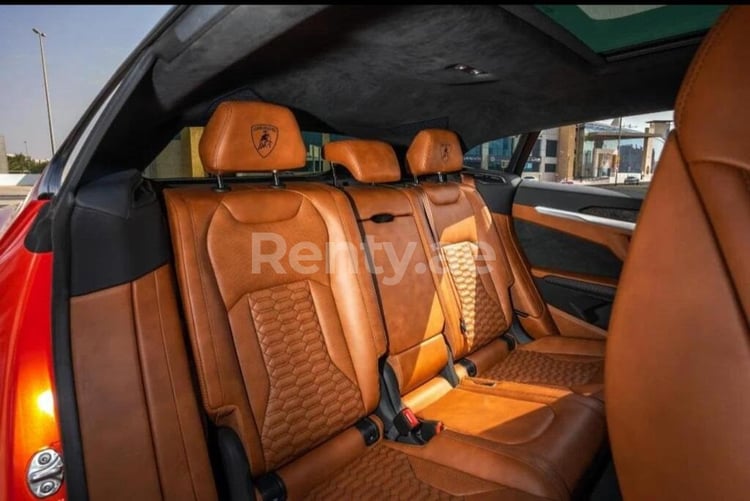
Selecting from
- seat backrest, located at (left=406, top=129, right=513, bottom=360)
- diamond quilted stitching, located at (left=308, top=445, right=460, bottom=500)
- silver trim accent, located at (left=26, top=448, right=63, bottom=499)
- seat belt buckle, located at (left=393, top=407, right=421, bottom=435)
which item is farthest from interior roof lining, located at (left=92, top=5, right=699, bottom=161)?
seat belt buckle, located at (left=393, top=407, right=421, bottom=435)

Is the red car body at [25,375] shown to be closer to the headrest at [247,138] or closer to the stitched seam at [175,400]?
the stitched seam at [175,400]

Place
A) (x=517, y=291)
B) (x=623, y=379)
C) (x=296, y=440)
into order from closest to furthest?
1. (x=623, y=379)
2. (x=296, y=440)
3. (x=517, y=291)

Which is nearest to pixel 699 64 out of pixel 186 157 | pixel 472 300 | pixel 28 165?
pixel 472 300

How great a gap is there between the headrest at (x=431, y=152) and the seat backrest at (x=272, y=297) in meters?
0.71

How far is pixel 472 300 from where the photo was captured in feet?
6.95

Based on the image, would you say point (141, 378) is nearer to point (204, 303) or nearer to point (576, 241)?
point (204, 303)

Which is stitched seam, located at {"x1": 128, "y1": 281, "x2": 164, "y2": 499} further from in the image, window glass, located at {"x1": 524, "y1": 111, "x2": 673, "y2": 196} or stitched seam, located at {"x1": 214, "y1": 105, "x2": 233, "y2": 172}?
window glass, located at {"x1": 524, "y1": 111, "x2": 673, "y2": 196}

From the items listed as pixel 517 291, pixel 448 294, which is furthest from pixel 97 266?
pixel 517 291

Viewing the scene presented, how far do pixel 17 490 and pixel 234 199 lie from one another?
817mm

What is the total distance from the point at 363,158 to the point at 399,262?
0.48 metres

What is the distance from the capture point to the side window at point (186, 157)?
1696 mm

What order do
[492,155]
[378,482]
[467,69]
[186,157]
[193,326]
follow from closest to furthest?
[193,326]
[378,482]
[467,69]
[186,157]
[492,155]

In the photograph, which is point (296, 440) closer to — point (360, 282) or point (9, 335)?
point (360, 282)

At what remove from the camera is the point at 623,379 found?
0.72m
